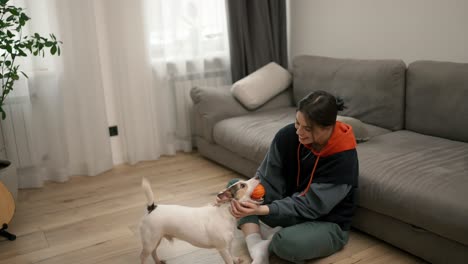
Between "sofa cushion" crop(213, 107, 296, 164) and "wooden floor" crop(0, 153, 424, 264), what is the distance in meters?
0.28

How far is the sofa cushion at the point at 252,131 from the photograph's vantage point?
9.11ft

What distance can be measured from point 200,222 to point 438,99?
1635mm

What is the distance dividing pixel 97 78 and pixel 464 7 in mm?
2509

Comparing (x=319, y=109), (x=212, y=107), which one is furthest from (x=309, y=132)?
(x=212, y=107)

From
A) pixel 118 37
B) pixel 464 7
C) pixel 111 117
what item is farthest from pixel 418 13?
pixel 111 117

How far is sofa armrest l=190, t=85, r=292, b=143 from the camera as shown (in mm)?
3307

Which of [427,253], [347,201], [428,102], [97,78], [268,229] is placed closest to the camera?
[427,253]

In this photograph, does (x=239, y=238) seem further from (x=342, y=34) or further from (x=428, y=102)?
(x=342, y=34)

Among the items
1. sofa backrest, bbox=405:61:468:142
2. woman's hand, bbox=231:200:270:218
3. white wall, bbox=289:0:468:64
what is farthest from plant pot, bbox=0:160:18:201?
white wall, bbox=289:0:468:64

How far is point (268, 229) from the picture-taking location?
7.20 ft

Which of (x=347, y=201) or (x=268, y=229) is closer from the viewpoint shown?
(x=347, y=201)

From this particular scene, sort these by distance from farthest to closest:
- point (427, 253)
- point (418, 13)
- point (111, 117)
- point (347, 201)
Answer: point (111, 117) → point (418, 13) → point (347, 201) → point (427, 253)

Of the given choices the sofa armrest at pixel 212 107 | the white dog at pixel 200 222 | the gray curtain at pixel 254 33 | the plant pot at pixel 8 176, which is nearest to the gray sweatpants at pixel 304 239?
the white dog at pixel 200 222

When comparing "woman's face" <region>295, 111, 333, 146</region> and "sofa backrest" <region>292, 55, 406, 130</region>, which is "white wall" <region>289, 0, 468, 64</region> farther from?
"woman's face" <region>295, 111, 333, 146</region>
